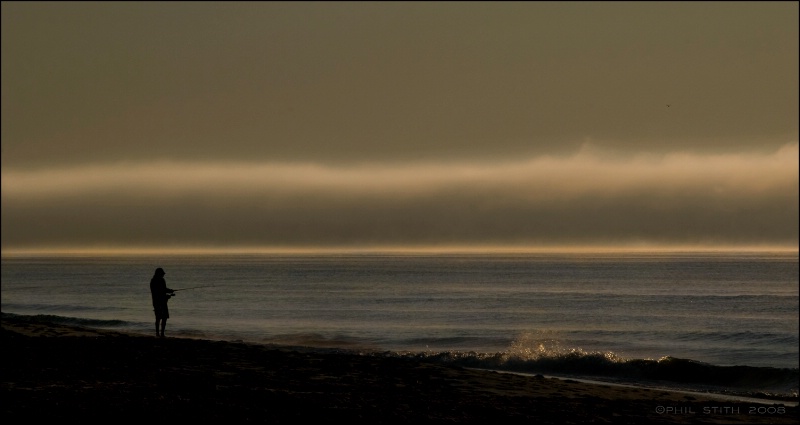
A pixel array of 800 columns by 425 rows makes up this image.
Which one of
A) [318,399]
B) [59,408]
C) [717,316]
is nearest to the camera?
[59,408]

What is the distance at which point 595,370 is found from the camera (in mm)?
27531

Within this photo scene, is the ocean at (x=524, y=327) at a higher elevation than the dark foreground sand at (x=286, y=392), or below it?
below

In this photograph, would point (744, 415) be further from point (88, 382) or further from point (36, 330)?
point (36, 330)

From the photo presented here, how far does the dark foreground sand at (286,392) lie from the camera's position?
12.8m

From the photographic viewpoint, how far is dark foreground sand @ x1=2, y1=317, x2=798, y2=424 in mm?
12758

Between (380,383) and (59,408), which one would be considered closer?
(59,408)

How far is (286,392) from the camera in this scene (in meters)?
15.5

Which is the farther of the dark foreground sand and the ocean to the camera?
the ocean

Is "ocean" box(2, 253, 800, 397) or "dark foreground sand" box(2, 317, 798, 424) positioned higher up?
"dark foreground sand" box(2, 317, 798, 424)

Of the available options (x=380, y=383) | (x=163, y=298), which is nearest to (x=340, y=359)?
(x=380, y=383)

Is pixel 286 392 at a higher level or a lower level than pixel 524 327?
higher

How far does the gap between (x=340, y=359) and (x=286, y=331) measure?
20.4 meters

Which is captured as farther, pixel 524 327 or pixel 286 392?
pixel 524 327

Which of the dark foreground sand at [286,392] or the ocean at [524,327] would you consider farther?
the ocean at [524,327]
